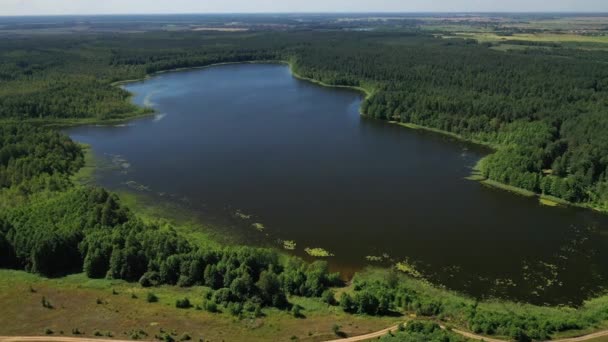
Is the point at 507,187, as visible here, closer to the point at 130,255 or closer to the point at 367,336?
the point at 367,336

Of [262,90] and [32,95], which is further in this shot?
[262,90]

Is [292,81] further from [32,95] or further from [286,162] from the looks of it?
[286,162]

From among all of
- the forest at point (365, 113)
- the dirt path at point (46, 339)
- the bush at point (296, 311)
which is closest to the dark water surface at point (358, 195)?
the forest at point (365, 113)

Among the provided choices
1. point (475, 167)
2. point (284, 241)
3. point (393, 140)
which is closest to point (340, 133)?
point (393, 140)

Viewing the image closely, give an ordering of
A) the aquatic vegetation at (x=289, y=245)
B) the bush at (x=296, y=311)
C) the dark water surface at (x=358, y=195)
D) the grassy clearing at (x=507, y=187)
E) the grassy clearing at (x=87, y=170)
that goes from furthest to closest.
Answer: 1. the grassy clearing at (x=87, y=170)
2. the grassy clearing at (x=507, y=187)
3. the aquatic vegetation at (x=289, y=245)
4. the dark water surface at (x=358, y=195)
5. the bush at (x=296, y=311)

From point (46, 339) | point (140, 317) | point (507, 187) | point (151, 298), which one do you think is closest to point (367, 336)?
point (140, 317)

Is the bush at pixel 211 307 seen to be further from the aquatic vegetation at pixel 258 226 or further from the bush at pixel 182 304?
the aquatic vegetation at pixel 258 226

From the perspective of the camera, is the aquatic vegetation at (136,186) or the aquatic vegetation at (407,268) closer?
the aquatic vegetation at (407,268)
